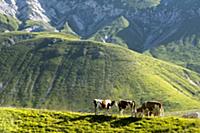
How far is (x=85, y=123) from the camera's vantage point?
213 ft

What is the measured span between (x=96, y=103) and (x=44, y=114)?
8369 mm

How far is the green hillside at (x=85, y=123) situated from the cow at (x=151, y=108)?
8.01 ft

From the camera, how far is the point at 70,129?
2511 inches

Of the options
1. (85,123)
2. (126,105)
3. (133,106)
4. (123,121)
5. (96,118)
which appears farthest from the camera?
(126,105)

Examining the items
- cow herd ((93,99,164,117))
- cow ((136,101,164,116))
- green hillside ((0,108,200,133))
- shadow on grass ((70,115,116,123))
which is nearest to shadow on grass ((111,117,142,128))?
green hillside ((0,108,200,133))

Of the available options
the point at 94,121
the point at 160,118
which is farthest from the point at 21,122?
the point at 160,118

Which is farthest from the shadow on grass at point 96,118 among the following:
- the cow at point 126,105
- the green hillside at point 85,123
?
the cow at point 126,105

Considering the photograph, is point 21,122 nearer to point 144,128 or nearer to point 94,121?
point 94,121

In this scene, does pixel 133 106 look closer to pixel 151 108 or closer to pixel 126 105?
pixel 126 105

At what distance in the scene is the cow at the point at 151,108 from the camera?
2635 inches

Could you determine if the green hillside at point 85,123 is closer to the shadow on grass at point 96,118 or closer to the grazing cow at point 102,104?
the shadow on grass at point 96,118

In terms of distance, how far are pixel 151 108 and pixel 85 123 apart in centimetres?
1031

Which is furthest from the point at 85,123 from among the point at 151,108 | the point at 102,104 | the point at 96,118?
the point at 151,108

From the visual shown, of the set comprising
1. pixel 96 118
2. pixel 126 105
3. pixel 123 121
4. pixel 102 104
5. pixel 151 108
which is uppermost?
pixel 102 104
